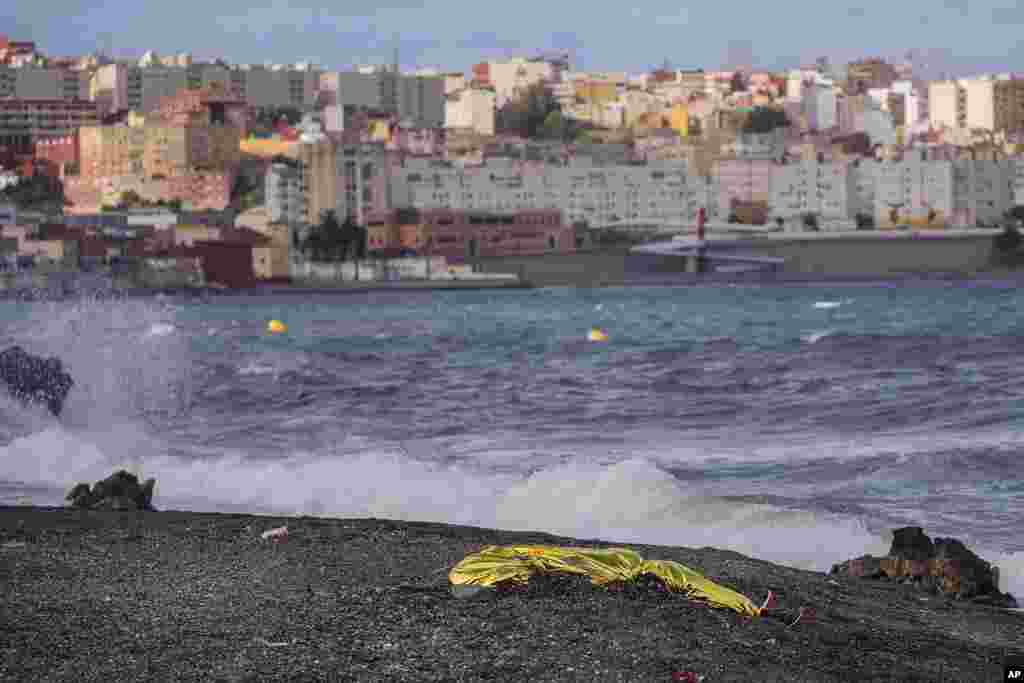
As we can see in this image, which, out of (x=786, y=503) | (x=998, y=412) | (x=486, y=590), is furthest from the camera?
(x=998, y=412)

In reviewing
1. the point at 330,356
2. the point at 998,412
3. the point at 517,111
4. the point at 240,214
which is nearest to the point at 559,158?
the point at 240,214

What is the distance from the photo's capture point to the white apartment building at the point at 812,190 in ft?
374

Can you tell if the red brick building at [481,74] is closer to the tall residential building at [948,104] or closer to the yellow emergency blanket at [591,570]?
the tall residential building at [948,104]

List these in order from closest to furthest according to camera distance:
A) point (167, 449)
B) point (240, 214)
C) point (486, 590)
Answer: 1. point (486, 590)
2. point (167, 449)
3. point (240, 214)

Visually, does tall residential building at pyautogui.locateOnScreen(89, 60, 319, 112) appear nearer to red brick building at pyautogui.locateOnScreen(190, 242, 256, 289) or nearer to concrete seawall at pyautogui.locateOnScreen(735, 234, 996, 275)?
red brick building at pyautogui.locateOnScreen(190, 242, 256, 289)

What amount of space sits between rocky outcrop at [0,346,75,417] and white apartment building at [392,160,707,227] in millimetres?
91368

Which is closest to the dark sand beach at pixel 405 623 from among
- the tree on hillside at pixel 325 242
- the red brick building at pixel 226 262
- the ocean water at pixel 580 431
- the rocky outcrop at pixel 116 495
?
the ocean water at pixel 580 431

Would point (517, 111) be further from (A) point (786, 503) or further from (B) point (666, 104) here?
(A) point (786, 503)

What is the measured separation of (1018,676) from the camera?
19.4 ft

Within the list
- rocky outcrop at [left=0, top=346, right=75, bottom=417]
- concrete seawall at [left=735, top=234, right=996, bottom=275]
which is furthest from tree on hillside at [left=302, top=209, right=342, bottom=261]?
rocky outcrop at [left=0, top=346, right=75, bottom=417]

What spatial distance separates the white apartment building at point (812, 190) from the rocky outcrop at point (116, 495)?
10428 centimetres

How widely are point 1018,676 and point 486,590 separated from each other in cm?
170

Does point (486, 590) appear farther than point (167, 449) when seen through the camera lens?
No

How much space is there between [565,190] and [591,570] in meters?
109
